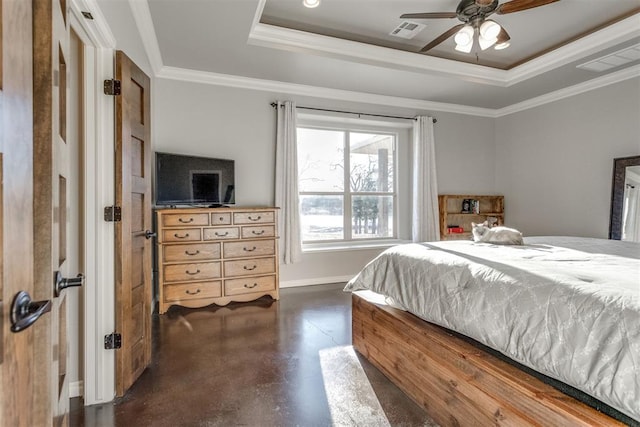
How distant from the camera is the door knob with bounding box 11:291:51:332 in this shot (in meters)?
0.59

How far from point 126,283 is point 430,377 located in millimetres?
1785

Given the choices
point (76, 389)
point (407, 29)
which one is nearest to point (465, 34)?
point (407, 29)

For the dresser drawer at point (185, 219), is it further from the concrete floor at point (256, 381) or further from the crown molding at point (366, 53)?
the crown molding at point (366, 53)

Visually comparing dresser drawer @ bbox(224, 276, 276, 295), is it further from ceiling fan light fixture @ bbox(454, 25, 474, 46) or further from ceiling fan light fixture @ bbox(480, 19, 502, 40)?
ceiling fan light fixture @ bbox(480, 19, 502, 40)

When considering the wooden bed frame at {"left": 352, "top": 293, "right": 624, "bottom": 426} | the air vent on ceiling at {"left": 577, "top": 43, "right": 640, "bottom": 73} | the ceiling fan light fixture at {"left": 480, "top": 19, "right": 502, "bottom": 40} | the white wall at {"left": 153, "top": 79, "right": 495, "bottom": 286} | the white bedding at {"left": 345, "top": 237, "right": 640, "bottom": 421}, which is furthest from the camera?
the white wall at {"left": 153, "top": 79, "right": 495, "bottom": 286}

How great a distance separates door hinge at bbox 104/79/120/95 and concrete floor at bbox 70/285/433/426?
5.75ft

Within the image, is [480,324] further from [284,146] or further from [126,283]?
[284,146]

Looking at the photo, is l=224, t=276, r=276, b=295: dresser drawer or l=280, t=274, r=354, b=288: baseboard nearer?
l=224, t=276, r=276, b=295: dresser drawer

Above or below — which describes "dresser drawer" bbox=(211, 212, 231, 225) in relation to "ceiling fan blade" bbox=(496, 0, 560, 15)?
below

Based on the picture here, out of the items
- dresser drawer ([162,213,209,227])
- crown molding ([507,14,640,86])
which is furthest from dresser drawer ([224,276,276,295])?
crown molding ([507,14,640,86])

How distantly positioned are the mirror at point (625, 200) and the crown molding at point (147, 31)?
16.9 ft

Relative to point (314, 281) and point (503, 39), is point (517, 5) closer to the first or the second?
point (503, 39)

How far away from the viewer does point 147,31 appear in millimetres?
2871

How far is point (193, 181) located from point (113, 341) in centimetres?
209
